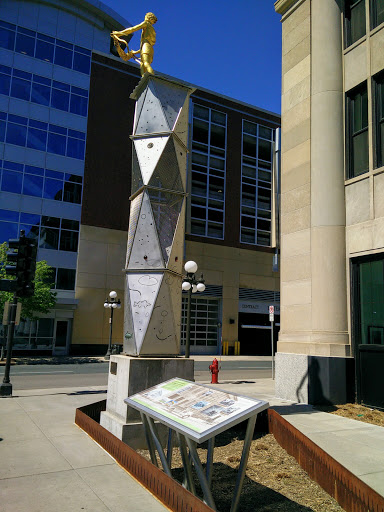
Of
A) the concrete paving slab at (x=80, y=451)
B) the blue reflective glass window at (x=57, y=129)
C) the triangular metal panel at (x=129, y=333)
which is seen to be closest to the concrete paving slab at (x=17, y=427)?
the concrete paving slab at (x=80, y=451)

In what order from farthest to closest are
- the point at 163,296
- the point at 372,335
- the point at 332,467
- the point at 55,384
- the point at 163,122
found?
1. the point at 55,384
2. the point at 372,335
3. the point at 163,122
4. the point at 163,296
5. the point at 332,467

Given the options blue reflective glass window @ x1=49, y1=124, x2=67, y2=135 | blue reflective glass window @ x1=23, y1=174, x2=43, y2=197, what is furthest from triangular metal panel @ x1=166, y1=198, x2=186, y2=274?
blue reflective glass window @ x1=49, y1=124, x2=67, y2=135

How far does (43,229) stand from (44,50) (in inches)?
592

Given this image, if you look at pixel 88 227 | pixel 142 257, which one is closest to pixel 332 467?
pixel 142 257

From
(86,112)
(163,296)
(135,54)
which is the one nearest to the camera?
(163,296)

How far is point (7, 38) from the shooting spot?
116 feet

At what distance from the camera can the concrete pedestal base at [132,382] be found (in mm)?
7273

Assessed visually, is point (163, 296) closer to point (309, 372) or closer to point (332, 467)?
point (332, 467)

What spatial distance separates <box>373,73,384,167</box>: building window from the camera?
11023 millimetres

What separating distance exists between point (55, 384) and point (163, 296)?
10546 millimetres

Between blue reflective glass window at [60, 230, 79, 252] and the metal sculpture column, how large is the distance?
2815 cm

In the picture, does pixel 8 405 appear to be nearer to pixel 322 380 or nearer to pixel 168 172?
pixel 168 172

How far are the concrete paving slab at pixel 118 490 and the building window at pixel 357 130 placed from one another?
929 cm

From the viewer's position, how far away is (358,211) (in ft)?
37.2
